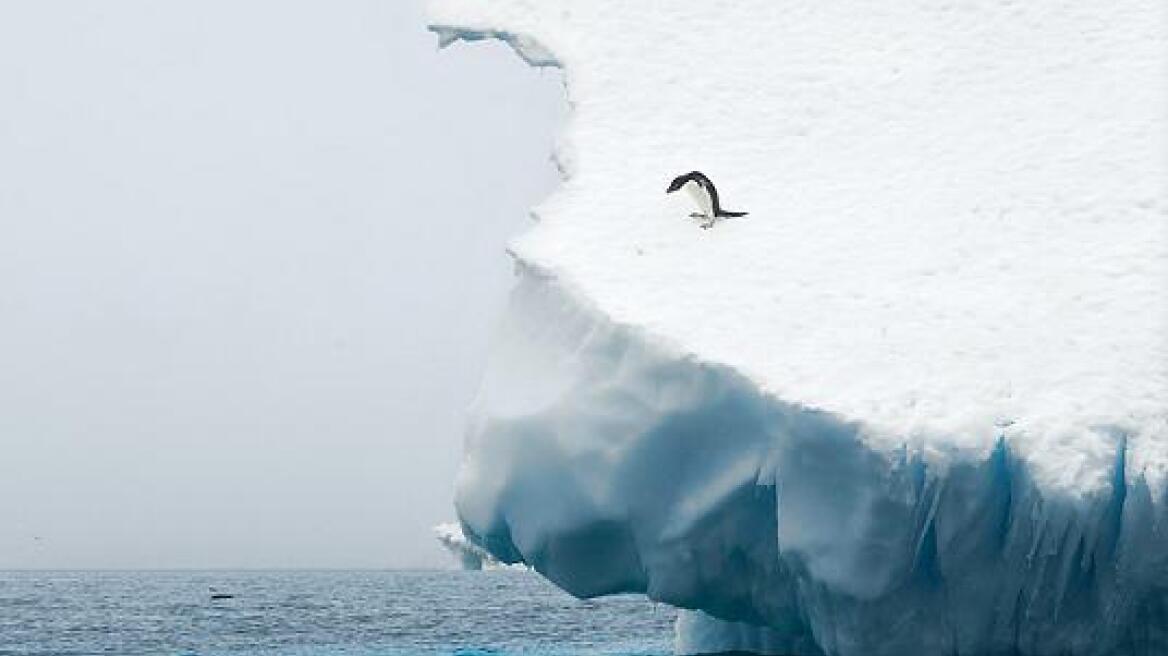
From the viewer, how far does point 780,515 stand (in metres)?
9.09

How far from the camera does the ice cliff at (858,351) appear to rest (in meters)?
8.85

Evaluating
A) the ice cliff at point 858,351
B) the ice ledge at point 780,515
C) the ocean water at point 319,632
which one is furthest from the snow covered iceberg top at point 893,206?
the ocean water at point 319,632

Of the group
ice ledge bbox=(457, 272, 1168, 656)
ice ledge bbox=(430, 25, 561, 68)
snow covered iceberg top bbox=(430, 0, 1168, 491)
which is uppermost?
ice ledge bbox=(430, 25, 561, 68)

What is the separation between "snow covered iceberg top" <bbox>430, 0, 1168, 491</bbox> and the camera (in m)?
9.12

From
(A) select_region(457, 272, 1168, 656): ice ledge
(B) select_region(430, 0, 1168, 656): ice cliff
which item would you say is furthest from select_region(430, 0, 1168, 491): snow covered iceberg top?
(A) select_region(457, 272, 1168, 656): ice ledge

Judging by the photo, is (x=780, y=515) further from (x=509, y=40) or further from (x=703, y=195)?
(x=509, y=40)

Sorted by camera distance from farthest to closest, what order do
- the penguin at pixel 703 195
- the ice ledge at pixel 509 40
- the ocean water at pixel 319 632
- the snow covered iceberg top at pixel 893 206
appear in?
1. the ocean water at pixel 319 632
2. the ice ledge at pixel 509 40
3. the penguin at pixel 703 195
4. the snow covered iceberg top at pixel 893 206

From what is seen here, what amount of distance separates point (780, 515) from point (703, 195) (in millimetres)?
2448

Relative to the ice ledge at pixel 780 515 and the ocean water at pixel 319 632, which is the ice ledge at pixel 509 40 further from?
the ocean water at pixel 319 632

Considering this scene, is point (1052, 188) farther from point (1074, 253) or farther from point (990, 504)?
point (990, 504)

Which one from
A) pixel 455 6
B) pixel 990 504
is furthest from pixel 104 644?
pixel 990 504

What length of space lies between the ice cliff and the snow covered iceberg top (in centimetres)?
2

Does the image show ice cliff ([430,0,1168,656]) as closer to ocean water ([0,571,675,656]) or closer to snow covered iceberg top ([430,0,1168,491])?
snow covered iceberg top ([430,0,1168,491])

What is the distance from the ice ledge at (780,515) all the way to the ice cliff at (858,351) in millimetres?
17
